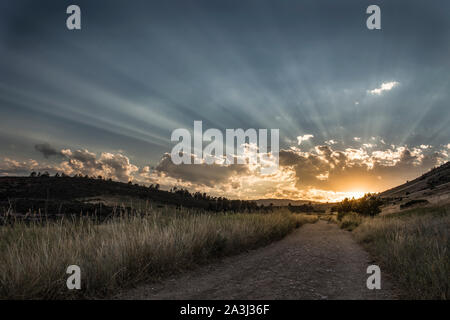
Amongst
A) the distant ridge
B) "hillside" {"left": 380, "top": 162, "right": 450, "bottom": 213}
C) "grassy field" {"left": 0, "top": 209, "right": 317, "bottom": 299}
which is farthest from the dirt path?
the distant ridge

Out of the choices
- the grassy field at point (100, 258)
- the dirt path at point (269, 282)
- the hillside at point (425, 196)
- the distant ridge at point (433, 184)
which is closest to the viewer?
the grassy field at point (100, 258)

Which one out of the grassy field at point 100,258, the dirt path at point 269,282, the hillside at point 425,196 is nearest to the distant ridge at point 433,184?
the hillside at point 425,196

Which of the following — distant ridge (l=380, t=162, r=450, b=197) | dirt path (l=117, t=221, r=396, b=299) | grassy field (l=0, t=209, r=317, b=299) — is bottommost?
dirt path (l=117, t=221, r=396, b=299)

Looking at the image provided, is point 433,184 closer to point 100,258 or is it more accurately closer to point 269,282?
point 269,282

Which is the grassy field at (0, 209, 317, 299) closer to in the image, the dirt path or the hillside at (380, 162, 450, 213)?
the dirt path

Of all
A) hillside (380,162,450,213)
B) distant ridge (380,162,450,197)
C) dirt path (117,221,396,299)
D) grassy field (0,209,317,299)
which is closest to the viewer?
grassy field (0,209,317,299)

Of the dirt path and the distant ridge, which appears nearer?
the dirt path

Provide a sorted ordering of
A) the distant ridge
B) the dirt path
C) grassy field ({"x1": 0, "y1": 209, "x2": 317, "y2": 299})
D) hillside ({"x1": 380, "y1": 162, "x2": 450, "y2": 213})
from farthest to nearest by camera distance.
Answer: the distant ridge < hillside ({"x1": 380, "y1": 162, "x2": 450, "y2": 213}) < the dirt path < grassy field ({"x1": 0, "y1": 209, "x2": 317, "y2": 299})

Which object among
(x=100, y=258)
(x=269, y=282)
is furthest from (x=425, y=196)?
(x=100, y=258)

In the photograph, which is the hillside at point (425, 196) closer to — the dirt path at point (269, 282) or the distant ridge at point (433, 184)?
the distant ridge at point (433, 184)

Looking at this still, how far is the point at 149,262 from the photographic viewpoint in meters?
5.29
